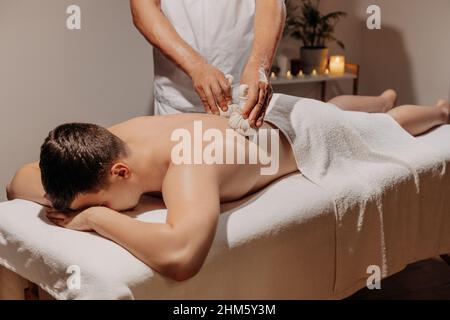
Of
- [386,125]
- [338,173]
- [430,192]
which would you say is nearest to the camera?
[338,173]

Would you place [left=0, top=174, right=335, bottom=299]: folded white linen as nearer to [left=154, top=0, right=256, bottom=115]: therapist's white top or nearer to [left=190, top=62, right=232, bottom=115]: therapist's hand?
[left=190, top=62, right=232, bottom=115]: therapist's hand

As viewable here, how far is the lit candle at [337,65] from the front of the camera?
3525 millimetres

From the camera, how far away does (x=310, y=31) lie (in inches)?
138

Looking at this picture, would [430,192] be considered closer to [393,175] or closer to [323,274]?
[393,175]

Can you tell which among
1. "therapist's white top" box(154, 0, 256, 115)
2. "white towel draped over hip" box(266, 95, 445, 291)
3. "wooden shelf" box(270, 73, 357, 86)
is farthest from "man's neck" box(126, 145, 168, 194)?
"wooden shelf" box(270, 73, 357, 86)

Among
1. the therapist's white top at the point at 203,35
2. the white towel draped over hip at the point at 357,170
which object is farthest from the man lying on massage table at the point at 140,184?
the therapist's white top at the point at 203,35

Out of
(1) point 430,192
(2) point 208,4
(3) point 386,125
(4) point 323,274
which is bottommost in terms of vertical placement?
(4) point 323,274

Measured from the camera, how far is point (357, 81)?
382cm

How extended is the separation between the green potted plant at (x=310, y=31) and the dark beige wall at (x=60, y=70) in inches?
47.1

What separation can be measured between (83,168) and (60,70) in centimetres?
127

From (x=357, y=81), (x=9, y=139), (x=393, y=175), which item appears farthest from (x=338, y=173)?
(x=357, y=81)

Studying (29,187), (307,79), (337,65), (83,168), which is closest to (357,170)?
(83,168)

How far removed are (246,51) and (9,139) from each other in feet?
3.46

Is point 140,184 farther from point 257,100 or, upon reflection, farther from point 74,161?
point 257,100
